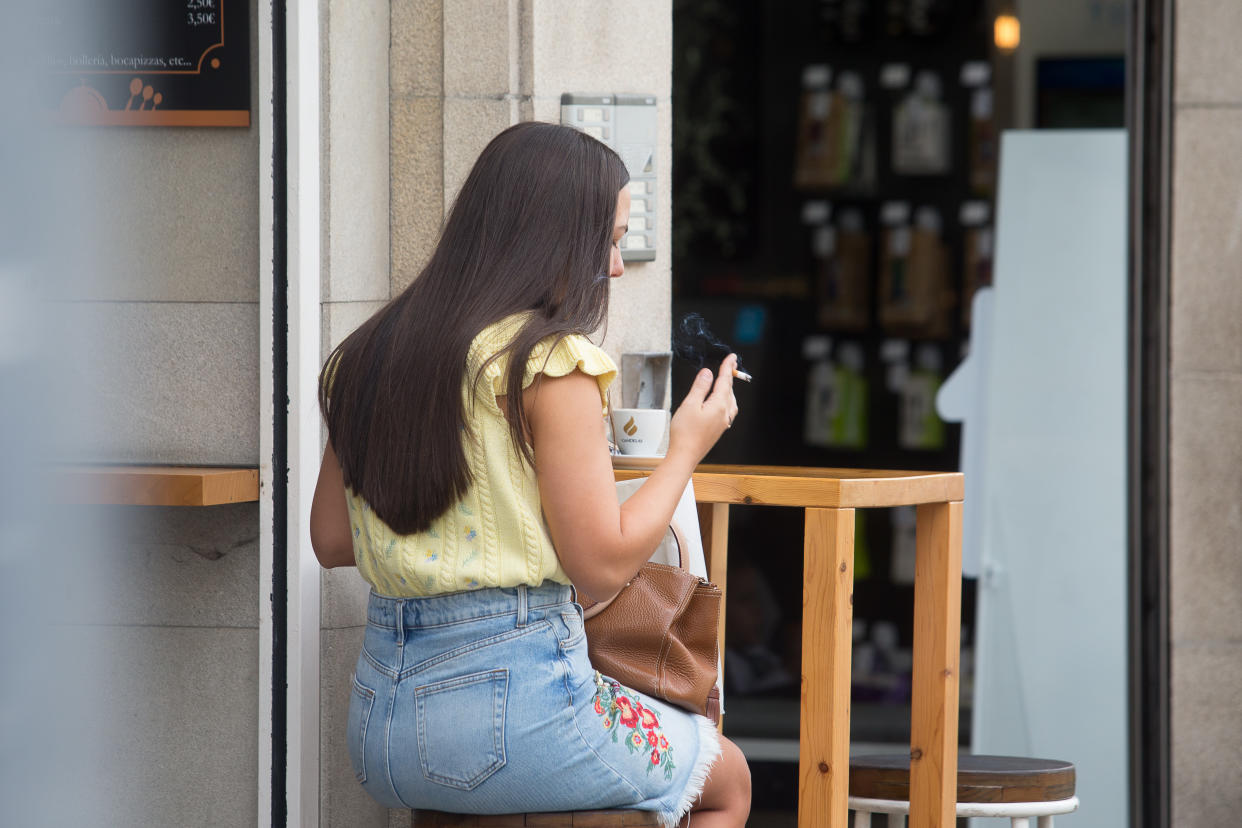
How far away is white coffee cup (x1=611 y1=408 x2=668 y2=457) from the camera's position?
2.46m

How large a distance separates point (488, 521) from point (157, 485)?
0.64 meters

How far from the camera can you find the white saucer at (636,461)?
95.0 inches

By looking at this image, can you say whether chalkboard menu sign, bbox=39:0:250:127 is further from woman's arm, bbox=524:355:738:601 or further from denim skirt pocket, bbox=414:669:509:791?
denim skirt pocket, bbox=414:669:509:791

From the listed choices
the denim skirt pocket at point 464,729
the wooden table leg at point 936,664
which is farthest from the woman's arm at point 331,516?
the wooden table leg at point 936,664

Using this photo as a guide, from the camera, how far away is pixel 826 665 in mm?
2314

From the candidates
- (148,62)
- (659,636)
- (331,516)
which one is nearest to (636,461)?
(659,636)

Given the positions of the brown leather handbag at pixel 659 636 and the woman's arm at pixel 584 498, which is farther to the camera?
the brown leather handbag at pixel 659 636

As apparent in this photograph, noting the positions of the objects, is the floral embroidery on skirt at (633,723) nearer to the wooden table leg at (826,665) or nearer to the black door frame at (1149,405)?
the wooden table leg at (826,665)

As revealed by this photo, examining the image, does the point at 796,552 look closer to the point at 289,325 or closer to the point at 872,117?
the point at 872,117

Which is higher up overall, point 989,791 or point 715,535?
point 715,535

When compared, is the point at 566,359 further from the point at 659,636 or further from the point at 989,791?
the point at 989,791

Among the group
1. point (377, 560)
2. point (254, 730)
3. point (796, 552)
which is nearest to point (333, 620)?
point (254, 730)

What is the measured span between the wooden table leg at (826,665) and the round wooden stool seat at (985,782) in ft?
1.06

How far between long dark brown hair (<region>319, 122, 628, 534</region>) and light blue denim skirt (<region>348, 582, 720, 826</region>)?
148mm
